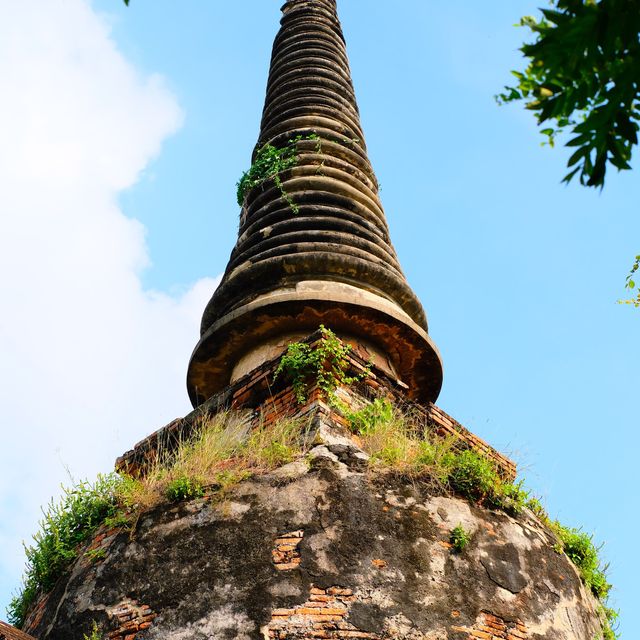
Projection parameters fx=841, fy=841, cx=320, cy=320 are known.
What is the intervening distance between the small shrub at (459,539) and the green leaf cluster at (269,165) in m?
4.01

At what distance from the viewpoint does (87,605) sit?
4.24 meters

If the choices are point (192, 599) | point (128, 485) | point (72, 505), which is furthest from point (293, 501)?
point (72, 505)

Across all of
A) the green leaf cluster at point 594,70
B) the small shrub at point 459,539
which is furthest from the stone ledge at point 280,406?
the green leaf cluster at point 594,70

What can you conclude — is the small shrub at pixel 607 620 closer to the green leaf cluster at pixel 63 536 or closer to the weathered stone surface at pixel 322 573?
the weathered stone surface at pixel 322 573

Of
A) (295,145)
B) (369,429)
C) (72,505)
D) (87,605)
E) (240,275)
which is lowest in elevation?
(87,605)

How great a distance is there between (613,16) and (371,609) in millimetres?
2728

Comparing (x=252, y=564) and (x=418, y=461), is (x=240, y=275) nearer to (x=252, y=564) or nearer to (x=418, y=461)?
(x=418, y=461)

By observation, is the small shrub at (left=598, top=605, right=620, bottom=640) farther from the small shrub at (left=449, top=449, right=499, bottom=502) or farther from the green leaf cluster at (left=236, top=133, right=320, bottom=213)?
the green leaf cluster at (left=236, top=133, right=320, bottom=213)

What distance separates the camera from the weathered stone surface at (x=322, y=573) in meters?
3.87

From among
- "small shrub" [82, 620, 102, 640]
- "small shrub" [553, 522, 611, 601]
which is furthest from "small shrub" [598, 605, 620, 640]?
"small shrub" [82, 620, 102, 640]

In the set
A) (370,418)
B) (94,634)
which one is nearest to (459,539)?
(370,418)

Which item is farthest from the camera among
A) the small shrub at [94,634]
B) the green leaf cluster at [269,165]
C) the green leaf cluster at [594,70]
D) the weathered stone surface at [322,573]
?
the green leaf cluster at [269,165]

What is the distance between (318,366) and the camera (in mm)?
5371

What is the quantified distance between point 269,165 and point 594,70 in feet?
18.8
